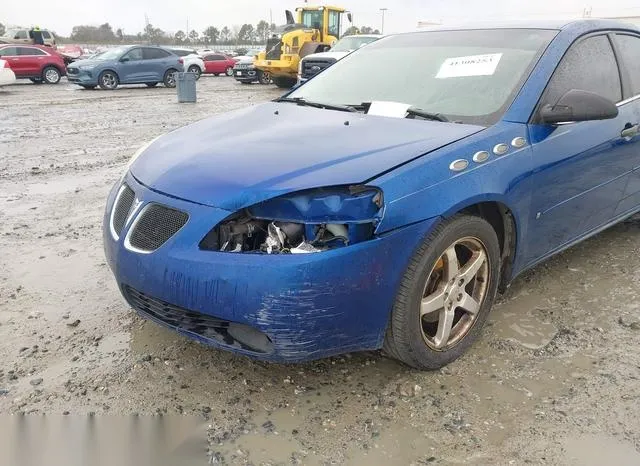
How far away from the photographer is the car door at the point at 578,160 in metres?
2.93

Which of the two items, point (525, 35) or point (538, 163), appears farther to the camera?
point (525, 35)

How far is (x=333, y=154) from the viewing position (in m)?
2.45

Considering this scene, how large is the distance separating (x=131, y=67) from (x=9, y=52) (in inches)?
195

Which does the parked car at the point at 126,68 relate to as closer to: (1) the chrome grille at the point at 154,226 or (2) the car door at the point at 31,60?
(2) the car door at the point at 31,60

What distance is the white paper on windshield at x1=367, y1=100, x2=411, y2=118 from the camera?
9.91 ft

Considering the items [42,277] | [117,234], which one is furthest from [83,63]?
[117,234]

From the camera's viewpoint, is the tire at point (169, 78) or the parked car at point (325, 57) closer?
the parked car at point (325, 57)

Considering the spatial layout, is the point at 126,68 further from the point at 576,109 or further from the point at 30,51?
the point at 576,109

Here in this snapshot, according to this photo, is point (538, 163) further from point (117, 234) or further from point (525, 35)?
point (117, 234)

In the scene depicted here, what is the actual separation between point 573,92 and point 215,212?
194 cm

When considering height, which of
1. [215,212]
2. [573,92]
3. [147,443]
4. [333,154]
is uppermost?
[573,92]

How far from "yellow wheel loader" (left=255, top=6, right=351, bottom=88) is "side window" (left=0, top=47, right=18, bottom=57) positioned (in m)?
9.25

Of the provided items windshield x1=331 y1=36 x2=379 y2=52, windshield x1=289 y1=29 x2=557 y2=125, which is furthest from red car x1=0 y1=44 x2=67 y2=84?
windshield x1=289 y1=29 x2=557 y2=125

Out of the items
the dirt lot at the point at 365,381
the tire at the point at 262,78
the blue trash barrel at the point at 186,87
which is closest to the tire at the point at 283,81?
the tire at the point at 262,78
